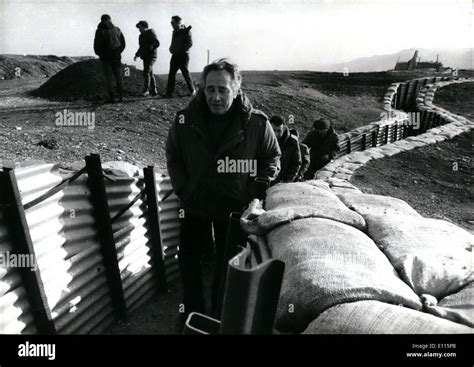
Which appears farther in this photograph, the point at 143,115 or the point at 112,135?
the point at 143,115

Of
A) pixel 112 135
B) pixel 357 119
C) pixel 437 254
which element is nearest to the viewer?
pixel 437 254

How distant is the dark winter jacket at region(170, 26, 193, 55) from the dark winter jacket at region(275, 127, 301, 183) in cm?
378

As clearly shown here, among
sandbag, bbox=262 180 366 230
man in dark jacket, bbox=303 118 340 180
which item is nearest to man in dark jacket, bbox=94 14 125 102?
man in dark jacket, bbox=303 118 340 180

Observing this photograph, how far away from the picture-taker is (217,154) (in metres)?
2.32

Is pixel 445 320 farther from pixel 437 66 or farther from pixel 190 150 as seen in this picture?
pixel 437 66

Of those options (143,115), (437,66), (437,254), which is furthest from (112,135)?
(437,66)

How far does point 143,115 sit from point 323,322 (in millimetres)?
5672

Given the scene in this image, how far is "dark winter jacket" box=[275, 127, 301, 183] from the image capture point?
4121 millimetres

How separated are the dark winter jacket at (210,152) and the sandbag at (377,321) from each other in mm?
958

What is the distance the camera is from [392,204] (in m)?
2.85

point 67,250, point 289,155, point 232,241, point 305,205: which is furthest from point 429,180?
point 67,250

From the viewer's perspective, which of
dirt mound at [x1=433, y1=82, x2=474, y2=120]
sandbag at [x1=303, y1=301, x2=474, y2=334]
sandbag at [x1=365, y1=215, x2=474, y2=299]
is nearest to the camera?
sandbag at [x1=303, y1=301, x2=474, y2=334]

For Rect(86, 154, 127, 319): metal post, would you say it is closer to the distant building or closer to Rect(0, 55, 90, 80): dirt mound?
Rect(0, 55, 90, 80): dirt mound

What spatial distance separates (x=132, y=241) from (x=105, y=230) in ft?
1.27
